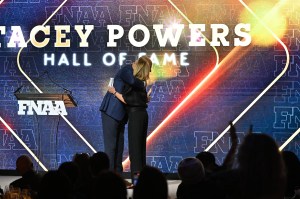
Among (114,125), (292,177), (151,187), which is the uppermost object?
(114,125)

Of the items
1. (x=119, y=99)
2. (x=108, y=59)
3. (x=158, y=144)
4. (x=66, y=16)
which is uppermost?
(x=66, y=16)

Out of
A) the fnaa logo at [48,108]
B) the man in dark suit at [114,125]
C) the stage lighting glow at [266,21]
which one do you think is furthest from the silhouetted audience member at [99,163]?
the stage lighting glow at [266,21]

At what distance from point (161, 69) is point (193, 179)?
4963 millimetres

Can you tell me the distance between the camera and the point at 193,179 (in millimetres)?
3324

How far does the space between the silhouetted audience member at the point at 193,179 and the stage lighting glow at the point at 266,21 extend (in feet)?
16.2

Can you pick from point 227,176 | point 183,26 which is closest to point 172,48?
point 183,26

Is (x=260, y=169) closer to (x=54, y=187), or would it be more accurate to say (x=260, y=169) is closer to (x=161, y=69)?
(x=54, y=187)

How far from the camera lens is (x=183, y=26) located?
26.9ft

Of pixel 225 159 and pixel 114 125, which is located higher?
pixel 114 125

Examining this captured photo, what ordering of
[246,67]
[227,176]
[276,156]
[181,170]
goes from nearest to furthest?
[276,156]
[227,176]
[181,170]
[246,67]

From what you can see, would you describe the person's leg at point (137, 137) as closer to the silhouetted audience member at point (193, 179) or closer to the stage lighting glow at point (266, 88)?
the stage lighting glow at point (266, 88)

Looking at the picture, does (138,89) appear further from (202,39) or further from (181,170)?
(181,170)

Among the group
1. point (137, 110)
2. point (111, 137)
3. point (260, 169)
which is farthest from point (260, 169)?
point (111, 137)

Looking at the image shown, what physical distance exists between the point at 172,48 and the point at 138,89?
2013 millimetres
